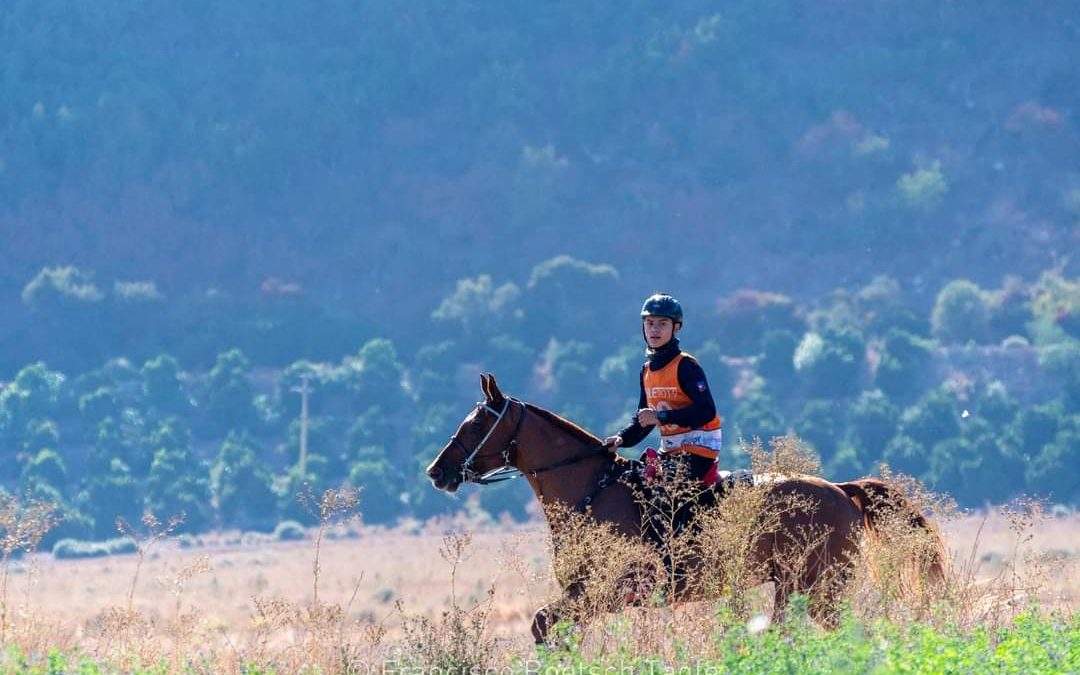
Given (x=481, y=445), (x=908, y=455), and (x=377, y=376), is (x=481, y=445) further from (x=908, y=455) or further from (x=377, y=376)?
(x=377, y=376)

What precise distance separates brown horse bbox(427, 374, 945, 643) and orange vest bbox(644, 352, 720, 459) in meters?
0.37

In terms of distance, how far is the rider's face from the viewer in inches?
387

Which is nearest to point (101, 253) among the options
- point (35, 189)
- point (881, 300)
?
point (35, 189)

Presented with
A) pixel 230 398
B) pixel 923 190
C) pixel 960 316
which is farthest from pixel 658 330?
pixel 923 190

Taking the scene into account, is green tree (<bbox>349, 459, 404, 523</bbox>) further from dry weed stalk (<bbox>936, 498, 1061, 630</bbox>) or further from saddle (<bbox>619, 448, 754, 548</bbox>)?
dry weed stalk (<bbox>936, 498, 1061, 630</bbox>)

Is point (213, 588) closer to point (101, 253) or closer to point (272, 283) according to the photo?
point (272, 283)

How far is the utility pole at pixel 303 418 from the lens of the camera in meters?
56.7

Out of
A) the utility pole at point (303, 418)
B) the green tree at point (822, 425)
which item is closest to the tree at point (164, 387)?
the utility pole at point (303, 418)

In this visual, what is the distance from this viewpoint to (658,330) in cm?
982

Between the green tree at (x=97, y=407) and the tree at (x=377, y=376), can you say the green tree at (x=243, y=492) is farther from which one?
the tree at (x=377, y=376)

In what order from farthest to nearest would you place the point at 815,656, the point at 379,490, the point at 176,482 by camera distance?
the point at 176,482, the point at 379,490, the point at 815,656

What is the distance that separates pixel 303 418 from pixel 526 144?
112ft

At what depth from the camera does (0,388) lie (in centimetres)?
6322

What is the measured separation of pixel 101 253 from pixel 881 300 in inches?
1411
